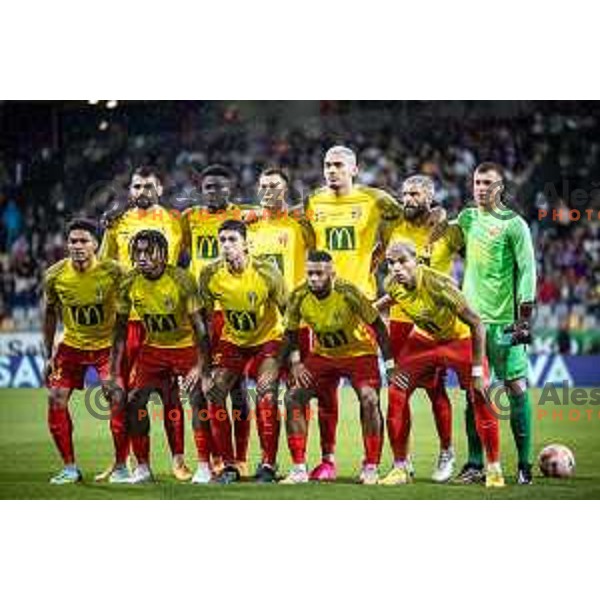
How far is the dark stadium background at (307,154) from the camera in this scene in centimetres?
695

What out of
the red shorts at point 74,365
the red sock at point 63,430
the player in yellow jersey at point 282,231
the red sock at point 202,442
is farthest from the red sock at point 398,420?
the red sock at point 63,430

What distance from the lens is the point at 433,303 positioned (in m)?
6.93

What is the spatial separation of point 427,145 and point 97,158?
5.43 ft

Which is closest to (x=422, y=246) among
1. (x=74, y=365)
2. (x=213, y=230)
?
(x=213, y=230)

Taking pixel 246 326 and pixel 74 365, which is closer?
pixel 246 326

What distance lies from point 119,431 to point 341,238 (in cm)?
150

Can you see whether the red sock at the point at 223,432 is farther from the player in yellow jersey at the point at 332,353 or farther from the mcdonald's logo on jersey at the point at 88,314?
the mcdonald's logo on jersey at the point at 88,314

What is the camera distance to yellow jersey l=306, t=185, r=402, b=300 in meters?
6.96

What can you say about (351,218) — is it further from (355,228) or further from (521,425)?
(521,425)

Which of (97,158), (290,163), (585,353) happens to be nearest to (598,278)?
(585,353)

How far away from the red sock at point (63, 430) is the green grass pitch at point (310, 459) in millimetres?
40

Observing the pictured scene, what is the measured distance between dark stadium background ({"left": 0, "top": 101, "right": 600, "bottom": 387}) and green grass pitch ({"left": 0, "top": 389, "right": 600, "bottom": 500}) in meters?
0.55

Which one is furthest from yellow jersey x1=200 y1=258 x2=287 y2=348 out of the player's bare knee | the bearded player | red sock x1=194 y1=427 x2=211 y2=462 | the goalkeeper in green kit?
the player's bare knee

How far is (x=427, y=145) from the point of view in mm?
7000
